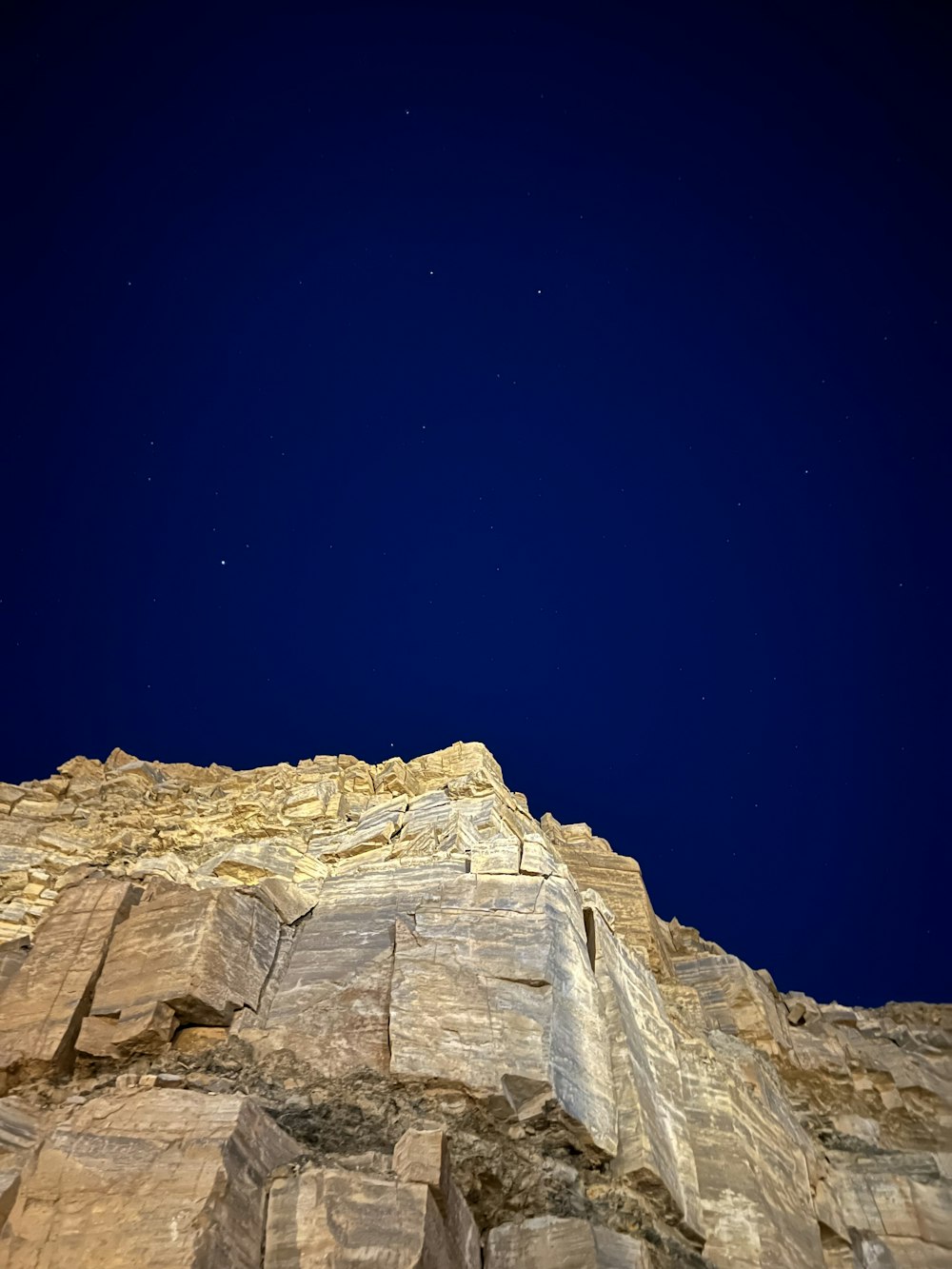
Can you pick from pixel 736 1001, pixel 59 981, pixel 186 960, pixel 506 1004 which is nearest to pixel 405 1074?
pixel 506 1004

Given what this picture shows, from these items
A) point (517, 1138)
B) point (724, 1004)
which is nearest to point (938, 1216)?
point (724, 1004)

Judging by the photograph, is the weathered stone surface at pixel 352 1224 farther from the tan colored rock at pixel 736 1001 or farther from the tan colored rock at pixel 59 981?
the tan colored rock at pixel 736 1001

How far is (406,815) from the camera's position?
21.4 m

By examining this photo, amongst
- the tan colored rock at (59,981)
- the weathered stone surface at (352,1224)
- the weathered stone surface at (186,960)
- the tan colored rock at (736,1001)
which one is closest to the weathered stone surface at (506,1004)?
the weathered stone surface at (186,960)

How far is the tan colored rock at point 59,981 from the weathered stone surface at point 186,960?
0.26 m

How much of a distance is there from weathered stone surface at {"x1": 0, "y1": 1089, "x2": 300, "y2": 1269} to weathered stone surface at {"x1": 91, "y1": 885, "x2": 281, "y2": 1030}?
2347 mm

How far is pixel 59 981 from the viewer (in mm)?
13562

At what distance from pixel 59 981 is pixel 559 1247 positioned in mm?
7819

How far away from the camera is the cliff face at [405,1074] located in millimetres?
9719

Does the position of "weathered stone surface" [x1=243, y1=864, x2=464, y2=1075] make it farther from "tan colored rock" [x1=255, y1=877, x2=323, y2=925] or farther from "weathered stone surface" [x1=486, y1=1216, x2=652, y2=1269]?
"weathered stone surface" [x1=486, y1=1216, x2=652, y2=1269]

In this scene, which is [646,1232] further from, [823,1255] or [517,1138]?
[823,1255]

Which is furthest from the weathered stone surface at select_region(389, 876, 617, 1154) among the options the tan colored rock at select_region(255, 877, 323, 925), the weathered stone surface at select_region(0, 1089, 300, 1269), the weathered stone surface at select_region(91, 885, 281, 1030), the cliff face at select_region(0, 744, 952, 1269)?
the weathered stone surface at select_region(0, 1089, 300, 1269)

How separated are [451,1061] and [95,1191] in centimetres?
483

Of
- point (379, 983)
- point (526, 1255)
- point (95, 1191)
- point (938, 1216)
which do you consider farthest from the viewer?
point (938, 1216)
